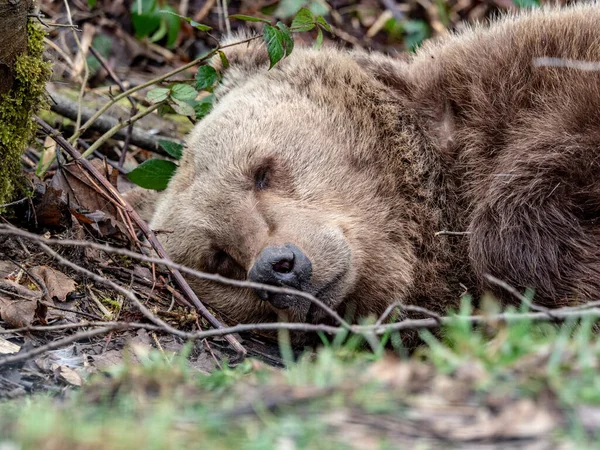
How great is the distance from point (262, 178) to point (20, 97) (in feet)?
4.37

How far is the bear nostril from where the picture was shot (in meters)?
3.73

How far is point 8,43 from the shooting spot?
400 cm

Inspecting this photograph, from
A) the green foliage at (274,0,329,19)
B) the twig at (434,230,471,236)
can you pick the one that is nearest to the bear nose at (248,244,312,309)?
the twig at (434,230,471,236)

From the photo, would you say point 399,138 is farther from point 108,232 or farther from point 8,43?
point 8,43

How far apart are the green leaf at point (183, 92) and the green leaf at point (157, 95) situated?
0.05 m

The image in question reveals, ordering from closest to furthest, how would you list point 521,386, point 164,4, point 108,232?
1. point 521,386
2. point 108,232
3. point 164,4

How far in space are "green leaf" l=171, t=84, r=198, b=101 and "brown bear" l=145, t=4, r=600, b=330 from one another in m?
0.30

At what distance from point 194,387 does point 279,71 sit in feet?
9.79

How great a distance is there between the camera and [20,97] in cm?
423

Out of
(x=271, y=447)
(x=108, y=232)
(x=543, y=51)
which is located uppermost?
(x=543, y=51)

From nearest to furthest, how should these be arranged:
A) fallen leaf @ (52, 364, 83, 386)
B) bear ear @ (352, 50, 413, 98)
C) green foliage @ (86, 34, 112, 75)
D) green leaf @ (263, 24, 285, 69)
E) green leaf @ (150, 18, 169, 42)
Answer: fallen leaf @ (52, 364, 83, 386), green leaf @ (263, 24, 285, 69), bear ear @ (352, 50, 413, 98), green leaf @ (150, 18, 169, 42), green foliage @ (86, 34, 112, 75)

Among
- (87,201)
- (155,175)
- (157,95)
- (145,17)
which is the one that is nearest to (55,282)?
(87,201)

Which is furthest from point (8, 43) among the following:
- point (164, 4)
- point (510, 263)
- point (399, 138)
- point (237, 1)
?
point (237, 1)

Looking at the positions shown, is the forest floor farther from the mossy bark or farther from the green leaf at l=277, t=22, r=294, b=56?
the green leaf at l=277, t=22, r=294, b=56
